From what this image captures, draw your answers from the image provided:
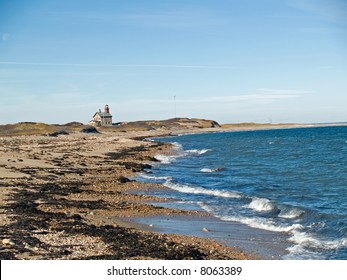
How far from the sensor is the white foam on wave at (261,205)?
17.3 metres

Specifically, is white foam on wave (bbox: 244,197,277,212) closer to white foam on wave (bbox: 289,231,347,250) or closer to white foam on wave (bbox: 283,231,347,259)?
white foam on wave (bbox: 283,231,347,259)

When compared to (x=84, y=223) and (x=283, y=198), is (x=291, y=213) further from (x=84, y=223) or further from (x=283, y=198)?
(x=84, y=223)

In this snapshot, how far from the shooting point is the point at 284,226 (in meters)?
14.3

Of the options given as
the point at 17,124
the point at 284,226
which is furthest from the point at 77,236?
the point at 17,124

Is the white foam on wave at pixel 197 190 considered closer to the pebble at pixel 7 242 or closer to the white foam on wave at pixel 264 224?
the white foam on wave at pixel 264 224

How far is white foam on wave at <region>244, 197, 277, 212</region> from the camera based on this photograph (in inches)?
682

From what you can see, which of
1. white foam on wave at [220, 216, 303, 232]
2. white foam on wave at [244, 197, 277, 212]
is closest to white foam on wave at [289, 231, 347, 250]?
white foam on wave at [220, 216, 303, 232]

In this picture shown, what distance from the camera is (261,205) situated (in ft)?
58.3

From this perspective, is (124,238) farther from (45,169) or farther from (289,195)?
(45,169)

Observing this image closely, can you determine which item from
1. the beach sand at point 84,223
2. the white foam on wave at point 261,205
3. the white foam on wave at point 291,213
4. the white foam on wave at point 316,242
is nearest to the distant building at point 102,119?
the beach sand at point 84,223

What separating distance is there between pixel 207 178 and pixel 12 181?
1240 cm

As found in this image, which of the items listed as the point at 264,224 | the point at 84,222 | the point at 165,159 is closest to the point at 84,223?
the point at 84,222

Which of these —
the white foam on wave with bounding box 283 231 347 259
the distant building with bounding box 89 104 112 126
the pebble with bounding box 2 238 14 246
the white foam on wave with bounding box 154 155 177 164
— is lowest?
the white foam on wave with bounding box 283 231 347 259

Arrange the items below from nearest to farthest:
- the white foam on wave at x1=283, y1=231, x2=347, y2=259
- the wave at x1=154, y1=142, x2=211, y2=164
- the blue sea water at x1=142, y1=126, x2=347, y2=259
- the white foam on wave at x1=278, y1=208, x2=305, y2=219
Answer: the white foam on wave at x1=283, y1=231, x2=347, y2=259
the blue sea water at x1=142, y1=126, x2=347, y2=259
the white foam on wave at x1=278, y1=208, x2=305, y2=219
the wave at x1=154, y1=142, x2=211, y2=164
